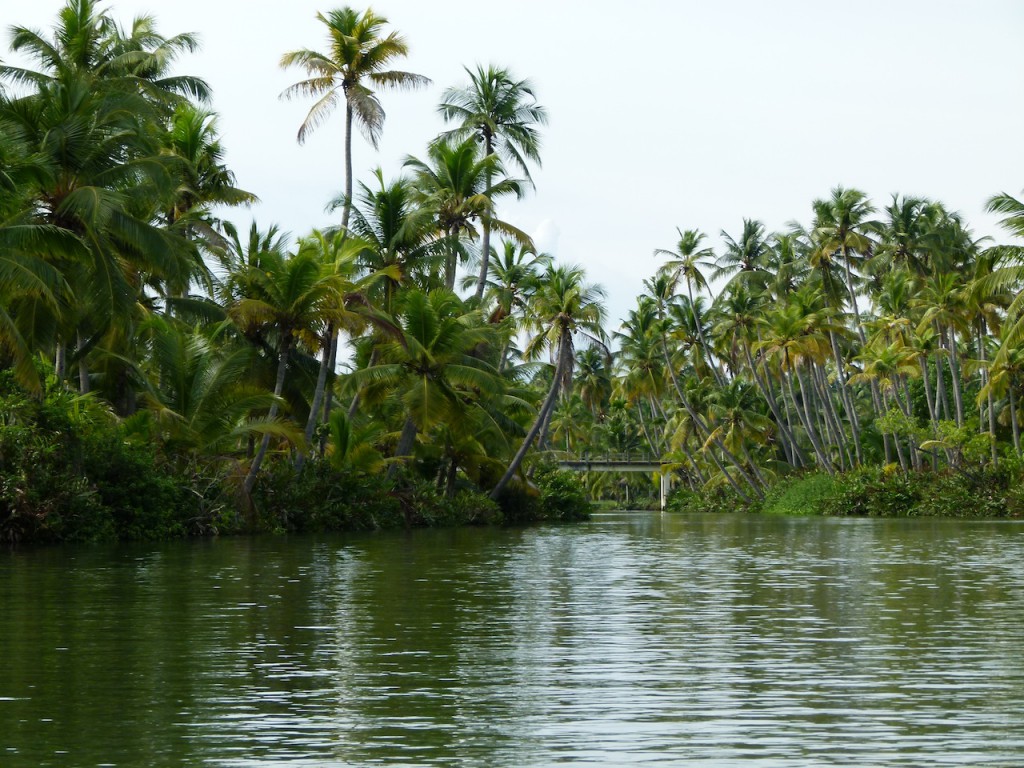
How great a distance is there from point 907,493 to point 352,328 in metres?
34.5

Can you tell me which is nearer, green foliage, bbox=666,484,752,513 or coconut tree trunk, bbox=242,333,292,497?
coconut tree trunk, bbox=242,333,292,497

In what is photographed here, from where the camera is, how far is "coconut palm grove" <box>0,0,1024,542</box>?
2848 centimetres

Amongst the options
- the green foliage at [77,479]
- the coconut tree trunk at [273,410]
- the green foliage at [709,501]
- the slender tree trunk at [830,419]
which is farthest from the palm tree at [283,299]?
the green foliage at [709,501]

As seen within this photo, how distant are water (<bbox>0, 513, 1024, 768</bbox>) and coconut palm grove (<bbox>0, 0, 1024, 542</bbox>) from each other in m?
8.32

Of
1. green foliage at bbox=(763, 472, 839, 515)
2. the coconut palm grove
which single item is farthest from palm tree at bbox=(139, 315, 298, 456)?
green foliage at bbox=(763, 472, 839, 515)

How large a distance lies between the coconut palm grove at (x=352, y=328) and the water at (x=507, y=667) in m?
8.32

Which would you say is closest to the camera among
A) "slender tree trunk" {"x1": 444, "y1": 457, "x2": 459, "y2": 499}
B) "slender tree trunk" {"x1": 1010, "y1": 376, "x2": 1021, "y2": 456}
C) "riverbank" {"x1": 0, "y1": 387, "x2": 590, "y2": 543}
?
"riverbank" {"x1": 0, "y1": 387, "x2": 590, "y2": 543}

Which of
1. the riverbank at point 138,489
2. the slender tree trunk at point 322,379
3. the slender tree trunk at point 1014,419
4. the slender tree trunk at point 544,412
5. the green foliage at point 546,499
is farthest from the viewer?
the slender tree trunk at point 1014,419

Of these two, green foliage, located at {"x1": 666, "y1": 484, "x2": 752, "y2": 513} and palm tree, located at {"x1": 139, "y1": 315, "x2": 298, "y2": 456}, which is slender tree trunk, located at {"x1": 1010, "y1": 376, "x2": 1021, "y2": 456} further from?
palm tree, located at {"x1": 139, "y1": 315, "x2": 298, "y2": 456}

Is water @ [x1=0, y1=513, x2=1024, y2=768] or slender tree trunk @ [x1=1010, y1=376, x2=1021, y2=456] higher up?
slender tree trunk @ [x1=1010, y1=376, x2=1021, y2=456]

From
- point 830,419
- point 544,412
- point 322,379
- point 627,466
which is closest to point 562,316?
point 544,412

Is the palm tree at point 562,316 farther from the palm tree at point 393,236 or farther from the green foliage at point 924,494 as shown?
the green foliage at point 924,494

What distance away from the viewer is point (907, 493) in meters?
60.9

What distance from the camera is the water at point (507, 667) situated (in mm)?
7340
